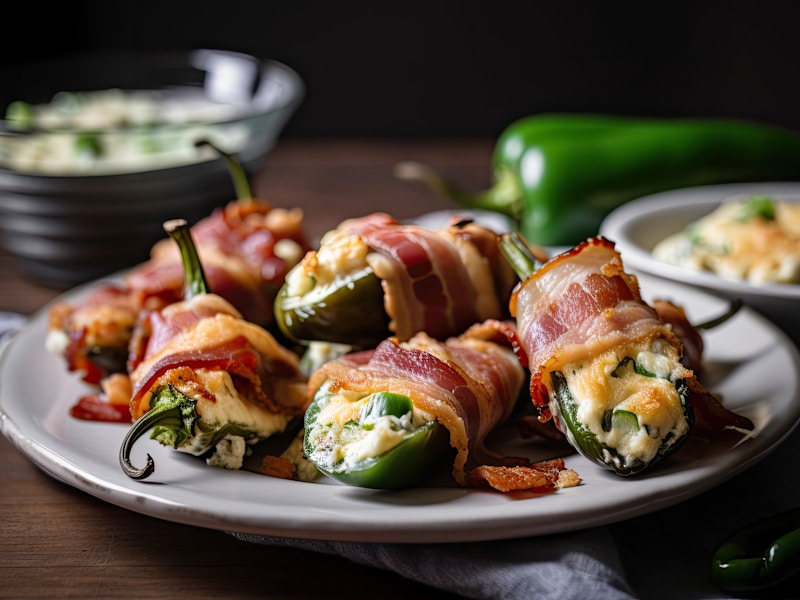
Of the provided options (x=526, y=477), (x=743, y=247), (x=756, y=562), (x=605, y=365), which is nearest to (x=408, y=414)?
(x=526, y=477)

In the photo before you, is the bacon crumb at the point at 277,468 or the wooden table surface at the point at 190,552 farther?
the bacon crumb at the point at 277,468

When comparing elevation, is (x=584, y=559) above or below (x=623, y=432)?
below

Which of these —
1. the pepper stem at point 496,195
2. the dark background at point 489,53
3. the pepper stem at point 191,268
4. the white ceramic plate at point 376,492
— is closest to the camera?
the white ceramic plate at point 376,492

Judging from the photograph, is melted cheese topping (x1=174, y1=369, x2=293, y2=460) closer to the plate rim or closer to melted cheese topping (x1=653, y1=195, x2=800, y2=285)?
the plate rim

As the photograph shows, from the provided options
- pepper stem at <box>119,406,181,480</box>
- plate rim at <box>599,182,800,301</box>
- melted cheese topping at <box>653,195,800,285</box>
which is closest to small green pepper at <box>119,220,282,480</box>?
pepper stem at <box>119,406,181,480</box>

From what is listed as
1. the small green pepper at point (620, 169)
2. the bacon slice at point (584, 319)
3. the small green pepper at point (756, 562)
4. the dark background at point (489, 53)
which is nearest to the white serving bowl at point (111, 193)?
the small green pepper at point (620, 169)

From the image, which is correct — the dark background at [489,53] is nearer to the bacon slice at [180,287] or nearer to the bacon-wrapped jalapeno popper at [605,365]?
the bacon slice at [180,287]

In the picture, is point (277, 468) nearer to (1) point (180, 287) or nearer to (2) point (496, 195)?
(1) point (180, 287)
